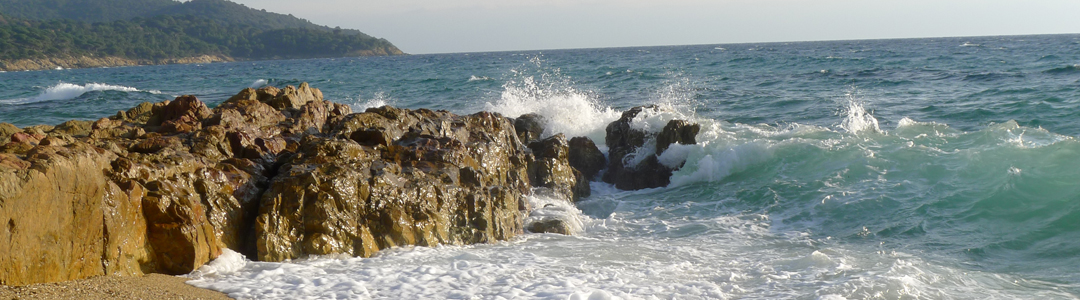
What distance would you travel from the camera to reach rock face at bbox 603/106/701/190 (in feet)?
31.5

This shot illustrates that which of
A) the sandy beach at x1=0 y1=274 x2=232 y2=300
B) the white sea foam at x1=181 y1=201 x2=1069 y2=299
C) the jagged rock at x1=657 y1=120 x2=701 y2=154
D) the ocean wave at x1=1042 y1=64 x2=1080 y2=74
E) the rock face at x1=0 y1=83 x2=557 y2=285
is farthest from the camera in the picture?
the ocean wave at x1=1042 y1=64 x2=1080 y2=74

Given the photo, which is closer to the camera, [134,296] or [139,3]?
[134,296]

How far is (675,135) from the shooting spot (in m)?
10.2

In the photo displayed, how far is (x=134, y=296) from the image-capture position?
413 centimetres

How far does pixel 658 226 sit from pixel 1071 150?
502 centimetres

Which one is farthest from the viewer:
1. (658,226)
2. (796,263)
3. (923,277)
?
(658,226)

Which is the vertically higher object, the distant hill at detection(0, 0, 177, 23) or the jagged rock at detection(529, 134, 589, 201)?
the distant hill at detection(0, 0, 177, 23)

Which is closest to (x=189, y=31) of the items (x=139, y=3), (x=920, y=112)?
(x=139, y=3)

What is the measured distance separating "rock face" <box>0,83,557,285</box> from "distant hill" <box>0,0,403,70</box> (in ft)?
266

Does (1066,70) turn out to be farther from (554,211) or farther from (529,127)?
(554,211)

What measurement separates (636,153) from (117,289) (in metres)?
7.28

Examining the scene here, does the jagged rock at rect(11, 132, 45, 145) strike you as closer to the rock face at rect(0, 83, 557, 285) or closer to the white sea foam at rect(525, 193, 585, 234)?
the rock face at rect(0, 83, 557, 285)

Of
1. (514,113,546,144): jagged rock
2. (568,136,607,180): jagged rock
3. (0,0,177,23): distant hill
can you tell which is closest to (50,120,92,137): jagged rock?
(514,113,546,144): jagged rock

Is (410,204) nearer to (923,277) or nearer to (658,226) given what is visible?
(658,226)
